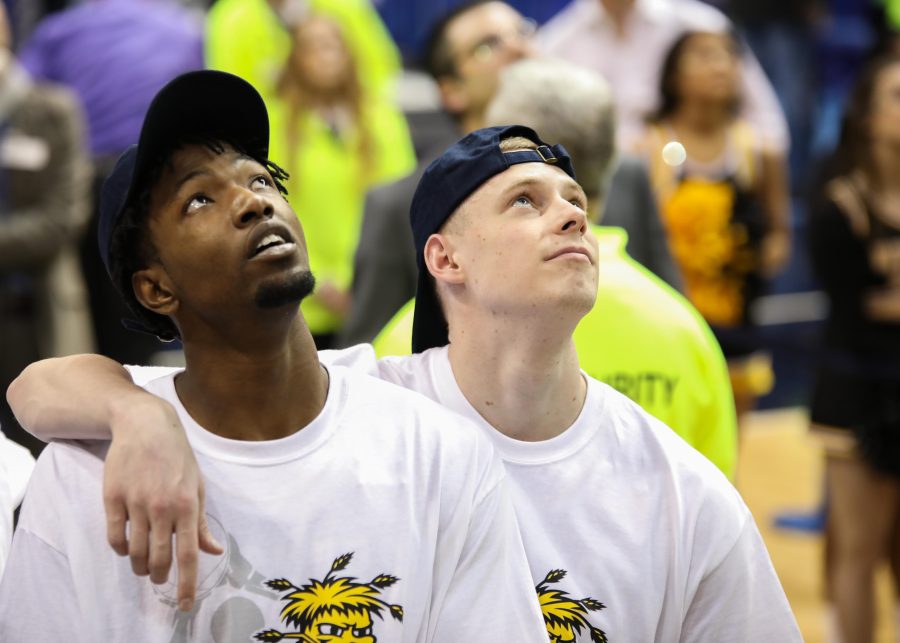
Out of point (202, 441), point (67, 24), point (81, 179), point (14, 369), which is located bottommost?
point (14, 369)

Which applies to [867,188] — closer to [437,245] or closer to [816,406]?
[816,406]

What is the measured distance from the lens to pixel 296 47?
202 inches

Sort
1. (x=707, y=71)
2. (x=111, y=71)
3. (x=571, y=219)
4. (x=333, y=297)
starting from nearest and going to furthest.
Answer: (x=571, y=219), (x=333, y=297), (x=707, y=71), (x=111, y=71)

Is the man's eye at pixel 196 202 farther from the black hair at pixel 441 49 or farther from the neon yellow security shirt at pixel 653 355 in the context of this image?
the black hair at pixel 441 49

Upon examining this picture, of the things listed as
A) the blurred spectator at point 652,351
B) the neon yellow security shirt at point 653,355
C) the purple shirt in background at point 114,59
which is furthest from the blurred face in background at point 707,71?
the neon yellow security shirt at point 653,355

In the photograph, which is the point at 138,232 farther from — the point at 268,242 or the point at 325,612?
the point at 325,612

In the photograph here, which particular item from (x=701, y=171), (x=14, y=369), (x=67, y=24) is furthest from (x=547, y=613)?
(x=67, y=24)

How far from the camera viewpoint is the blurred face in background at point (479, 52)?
400cm

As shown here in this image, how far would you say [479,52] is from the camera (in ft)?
13.4

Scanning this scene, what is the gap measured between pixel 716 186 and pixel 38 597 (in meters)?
3.42

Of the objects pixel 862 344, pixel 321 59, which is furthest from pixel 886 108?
pixel 321 59

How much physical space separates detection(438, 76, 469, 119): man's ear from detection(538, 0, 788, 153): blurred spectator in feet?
4.66

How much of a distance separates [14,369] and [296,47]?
1.49 m

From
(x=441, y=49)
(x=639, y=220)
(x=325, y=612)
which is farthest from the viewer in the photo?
(x=441, y=49)
